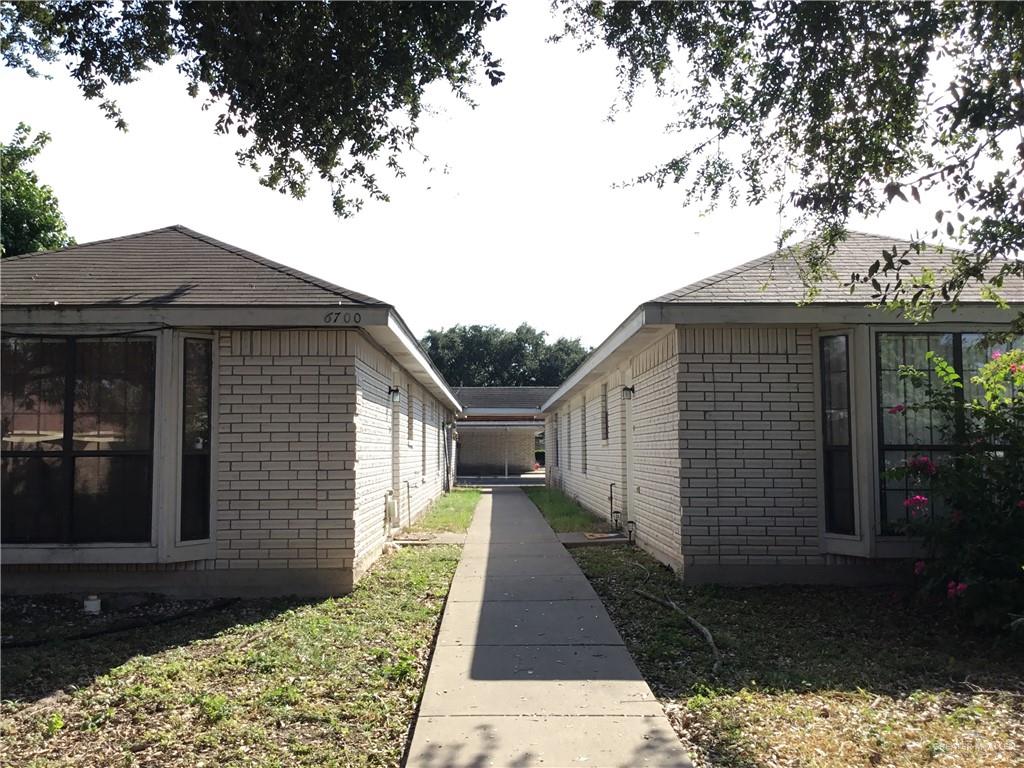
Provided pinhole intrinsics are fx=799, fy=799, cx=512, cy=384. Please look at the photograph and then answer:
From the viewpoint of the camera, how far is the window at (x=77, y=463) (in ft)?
24.4

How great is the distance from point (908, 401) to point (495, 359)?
59022 millimetres

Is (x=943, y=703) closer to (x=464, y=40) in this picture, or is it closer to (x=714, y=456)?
(x=714, y=456)

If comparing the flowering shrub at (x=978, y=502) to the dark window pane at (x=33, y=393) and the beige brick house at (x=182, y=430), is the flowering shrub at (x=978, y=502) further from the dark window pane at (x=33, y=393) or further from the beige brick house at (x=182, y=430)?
the dark window pane at (x=33, y=393)

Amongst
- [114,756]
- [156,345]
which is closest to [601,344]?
[156,345]

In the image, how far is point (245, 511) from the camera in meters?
7.80

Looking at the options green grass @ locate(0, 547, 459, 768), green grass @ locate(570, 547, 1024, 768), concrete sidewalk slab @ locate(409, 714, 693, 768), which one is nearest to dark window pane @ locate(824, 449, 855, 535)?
green grass @ locate(570, 547, 1024, 768)

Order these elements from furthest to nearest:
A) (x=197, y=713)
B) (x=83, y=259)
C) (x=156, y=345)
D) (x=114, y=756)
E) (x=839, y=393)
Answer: (x=83, y=259) < (x=839, y=393) < (x=156, y=345) < (x=197, y=713) < (x=114, y=756)

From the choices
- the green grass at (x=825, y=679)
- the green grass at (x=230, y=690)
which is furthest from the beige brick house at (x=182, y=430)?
the green grass at (x=825, y=679)

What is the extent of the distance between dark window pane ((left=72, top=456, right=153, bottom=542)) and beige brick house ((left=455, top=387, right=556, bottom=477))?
2741cm

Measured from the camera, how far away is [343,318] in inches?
302

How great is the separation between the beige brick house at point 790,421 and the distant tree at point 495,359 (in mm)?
57527

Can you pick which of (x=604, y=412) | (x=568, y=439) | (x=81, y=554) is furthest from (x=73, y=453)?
(x=568, y=439)

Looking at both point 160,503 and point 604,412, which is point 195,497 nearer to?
point 160,503

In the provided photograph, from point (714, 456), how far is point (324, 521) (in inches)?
156
